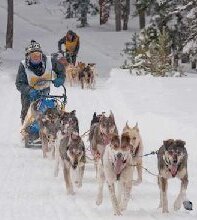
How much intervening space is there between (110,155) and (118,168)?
0.16m

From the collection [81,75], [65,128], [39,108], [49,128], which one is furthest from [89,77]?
[65,128]

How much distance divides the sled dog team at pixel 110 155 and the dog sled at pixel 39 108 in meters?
0.18

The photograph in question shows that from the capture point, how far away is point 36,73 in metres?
11.1

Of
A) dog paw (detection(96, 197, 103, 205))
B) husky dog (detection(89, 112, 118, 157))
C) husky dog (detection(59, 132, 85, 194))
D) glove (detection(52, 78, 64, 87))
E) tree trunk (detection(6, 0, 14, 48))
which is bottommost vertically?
dog paw (detection(96, 197, 103, 205))

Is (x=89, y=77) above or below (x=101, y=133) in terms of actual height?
above

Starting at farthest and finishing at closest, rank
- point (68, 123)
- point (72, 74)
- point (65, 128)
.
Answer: point (72, 74), point (68, 123), point (65, 128)

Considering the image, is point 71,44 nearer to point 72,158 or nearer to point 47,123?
point 47,123

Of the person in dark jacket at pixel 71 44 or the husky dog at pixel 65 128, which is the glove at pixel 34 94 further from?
the person in dark jacket at pixel 71 44

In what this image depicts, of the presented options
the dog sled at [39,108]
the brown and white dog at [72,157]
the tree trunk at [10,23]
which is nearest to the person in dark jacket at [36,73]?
the dog sled at [39,108]

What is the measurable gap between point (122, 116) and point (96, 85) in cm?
714

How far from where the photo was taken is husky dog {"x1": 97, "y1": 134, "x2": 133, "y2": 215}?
6.16 m

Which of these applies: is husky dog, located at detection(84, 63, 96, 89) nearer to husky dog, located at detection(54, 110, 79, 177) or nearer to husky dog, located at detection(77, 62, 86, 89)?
husky dog, located at detection(77, 62, 86, 89)

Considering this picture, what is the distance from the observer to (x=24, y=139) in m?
11.1

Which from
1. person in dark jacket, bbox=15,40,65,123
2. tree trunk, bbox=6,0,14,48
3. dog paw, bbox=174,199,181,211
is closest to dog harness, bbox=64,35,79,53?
person in dark jacket, bbox=15,40,65,123
